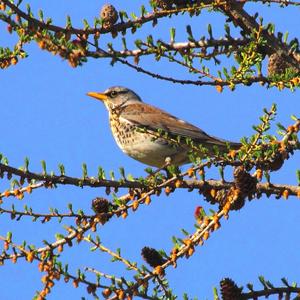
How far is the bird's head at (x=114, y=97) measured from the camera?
8.02 m

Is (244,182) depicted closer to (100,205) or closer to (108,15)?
(100,205)

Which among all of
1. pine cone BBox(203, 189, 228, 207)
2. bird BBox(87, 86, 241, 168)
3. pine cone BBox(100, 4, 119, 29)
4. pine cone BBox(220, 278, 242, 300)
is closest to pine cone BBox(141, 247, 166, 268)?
pine cone BBox(220, 278, 242, 300)

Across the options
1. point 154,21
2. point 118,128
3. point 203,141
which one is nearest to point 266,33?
point 154,21

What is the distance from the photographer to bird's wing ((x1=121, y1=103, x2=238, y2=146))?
6.62 meters

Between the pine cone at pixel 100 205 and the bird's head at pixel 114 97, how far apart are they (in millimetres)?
3887

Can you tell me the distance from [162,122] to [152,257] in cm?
347

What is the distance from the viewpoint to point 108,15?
4.39 m

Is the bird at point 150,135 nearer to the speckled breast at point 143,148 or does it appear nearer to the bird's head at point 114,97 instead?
the speckled breast at point 143,148

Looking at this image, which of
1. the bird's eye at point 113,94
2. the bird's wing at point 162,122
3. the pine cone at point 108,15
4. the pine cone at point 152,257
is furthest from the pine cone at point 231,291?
the bird's eye at point 113,94

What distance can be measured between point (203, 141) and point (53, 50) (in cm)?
297

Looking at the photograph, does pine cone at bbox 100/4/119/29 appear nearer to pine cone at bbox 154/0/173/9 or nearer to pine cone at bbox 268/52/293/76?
pine cone at bbox 154/0/173/9

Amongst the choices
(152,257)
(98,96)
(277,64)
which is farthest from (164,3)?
(98,96)

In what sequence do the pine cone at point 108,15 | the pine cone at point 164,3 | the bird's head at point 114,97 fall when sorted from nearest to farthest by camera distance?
1. the pine cone at point 108,15
2. the pine cone at point 164,3
3. the bird's head at point 114,97

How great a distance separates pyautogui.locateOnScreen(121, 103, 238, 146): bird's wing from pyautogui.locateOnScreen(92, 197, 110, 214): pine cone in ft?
7.84
